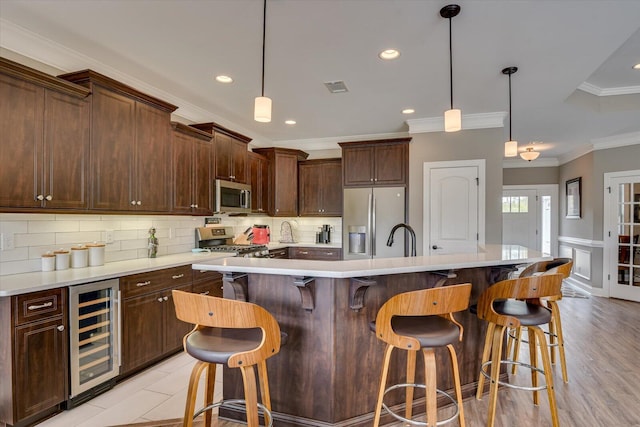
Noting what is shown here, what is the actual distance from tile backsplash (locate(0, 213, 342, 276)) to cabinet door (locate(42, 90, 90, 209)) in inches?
13.8

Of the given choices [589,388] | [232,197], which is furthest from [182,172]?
[589,388]

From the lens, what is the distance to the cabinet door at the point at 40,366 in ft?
6.70

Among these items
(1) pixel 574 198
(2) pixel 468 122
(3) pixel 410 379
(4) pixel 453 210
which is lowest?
(3) pixel 410 379

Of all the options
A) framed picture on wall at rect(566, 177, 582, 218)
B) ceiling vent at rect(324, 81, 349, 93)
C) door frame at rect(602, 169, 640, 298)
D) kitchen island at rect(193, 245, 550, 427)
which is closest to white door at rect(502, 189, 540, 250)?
framed picture on wall at rect(566, 177, 582, 218)

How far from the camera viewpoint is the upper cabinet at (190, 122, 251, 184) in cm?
421

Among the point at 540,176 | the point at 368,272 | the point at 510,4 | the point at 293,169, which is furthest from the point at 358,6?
the point at 540,176

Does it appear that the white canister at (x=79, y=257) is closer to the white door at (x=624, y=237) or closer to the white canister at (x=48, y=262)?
the white canister at (x=48, y=262)

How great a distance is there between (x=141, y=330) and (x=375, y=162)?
358cm

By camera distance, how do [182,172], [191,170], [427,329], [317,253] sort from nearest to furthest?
1. [427,329]
2. [182,172]
3. [191,170]
4. [317,253]

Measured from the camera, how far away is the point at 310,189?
18.9 ft

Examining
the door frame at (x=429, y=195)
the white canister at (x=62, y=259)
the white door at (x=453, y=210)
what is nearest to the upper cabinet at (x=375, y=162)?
the door frame at (x=429, y=195)

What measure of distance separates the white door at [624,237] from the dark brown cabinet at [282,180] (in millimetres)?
5244

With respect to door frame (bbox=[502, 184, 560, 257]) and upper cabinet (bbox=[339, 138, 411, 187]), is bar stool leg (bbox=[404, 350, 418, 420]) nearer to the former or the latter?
upper cabinet (bbox=[339, 138, 411, 187])

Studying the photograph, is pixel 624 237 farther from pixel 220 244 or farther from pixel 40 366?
pixel 40 366
